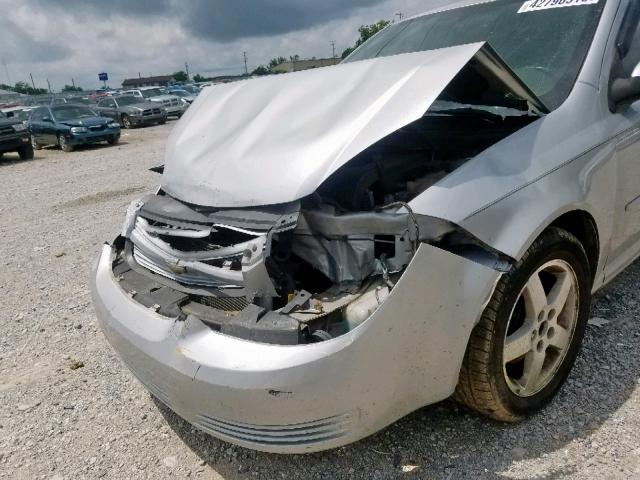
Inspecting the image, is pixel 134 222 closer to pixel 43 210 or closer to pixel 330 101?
pixel 330 101

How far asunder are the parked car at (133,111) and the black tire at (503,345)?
852 inches

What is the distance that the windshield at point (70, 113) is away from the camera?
16078 millimetres

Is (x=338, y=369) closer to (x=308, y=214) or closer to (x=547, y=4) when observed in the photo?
(x=308, y=214)

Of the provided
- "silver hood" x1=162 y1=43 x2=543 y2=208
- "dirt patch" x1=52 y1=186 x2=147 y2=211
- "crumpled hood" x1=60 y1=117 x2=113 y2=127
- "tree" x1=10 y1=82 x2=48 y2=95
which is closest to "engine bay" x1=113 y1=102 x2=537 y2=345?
"silver hood" x1=162 y1=43 x2=543 y2=208

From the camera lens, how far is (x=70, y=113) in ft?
53.3

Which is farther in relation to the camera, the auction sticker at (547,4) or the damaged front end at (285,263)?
the auction sticker at (547,4)

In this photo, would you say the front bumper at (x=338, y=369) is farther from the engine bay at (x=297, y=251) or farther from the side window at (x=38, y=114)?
the side window at (x=38, y=114)

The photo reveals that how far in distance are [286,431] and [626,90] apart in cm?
210

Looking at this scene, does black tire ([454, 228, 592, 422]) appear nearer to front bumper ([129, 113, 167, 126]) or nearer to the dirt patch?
the dirt patch

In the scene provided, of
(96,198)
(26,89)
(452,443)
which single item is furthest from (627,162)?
(26,89)

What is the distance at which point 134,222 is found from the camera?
2.64 metres

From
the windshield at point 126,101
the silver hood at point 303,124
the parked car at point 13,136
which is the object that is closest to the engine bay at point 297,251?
the silver hood at point 303,124

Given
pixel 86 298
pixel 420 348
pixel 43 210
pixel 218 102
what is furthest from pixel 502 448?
pixel 43 210

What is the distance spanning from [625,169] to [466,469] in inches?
61.5
